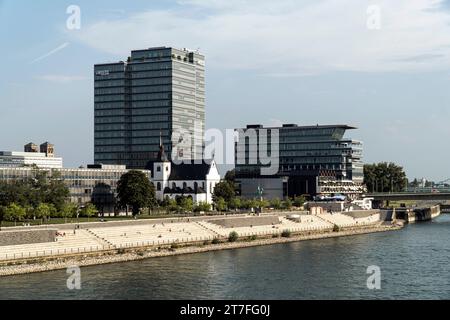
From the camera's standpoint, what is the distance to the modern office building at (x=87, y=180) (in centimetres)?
13238

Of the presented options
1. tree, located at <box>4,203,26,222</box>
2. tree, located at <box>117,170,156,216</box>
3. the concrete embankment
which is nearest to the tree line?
tree, located at <box>4,203,26,222</box>

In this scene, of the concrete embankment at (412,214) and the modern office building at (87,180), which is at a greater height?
the modern office building at (87,180)

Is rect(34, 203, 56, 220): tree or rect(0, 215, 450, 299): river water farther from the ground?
rect(34, 203, 56, 220): tree

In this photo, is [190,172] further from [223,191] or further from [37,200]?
[37,200]

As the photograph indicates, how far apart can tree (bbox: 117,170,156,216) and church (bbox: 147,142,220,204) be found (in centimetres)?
3127

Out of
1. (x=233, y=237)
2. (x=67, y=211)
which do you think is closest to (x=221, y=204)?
(x=233, y=237)

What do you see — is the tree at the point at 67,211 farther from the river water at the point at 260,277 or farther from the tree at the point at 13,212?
the river water at the point at 260,277

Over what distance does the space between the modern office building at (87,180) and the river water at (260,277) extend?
1999 inches

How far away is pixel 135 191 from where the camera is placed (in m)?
130

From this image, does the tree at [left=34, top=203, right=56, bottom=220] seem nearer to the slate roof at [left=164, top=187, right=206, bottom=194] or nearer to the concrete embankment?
the slate roof at [left=164, top=187, right=206, bottom=194]

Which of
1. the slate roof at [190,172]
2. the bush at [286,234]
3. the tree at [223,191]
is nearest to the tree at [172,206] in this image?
the tree at [223,191]

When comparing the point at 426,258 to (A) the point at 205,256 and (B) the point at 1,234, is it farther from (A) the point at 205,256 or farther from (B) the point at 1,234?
(B) the point at 1,234

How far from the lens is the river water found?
197 ft

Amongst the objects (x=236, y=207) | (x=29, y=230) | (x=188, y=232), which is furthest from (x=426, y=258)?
(x=236, y=207)
